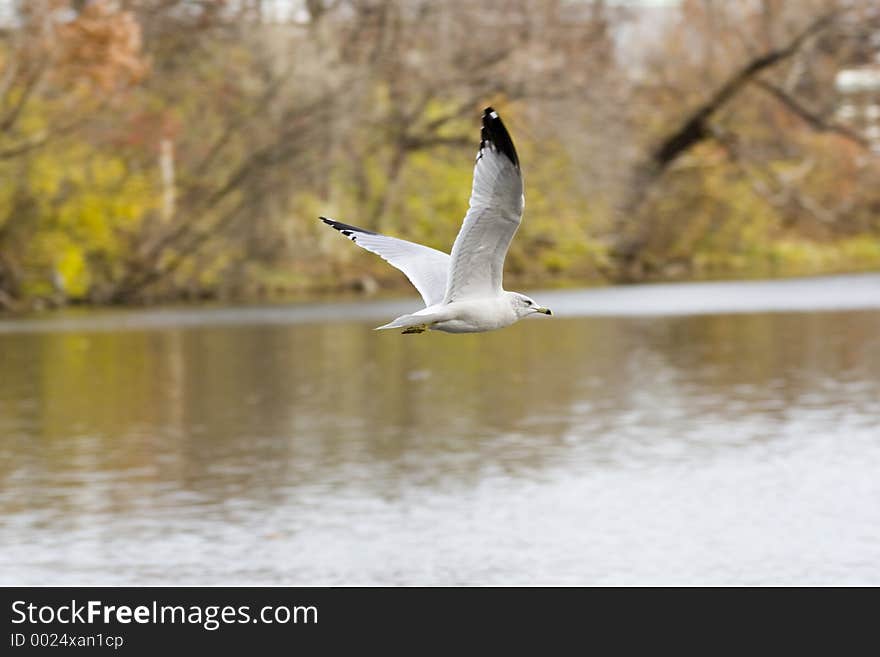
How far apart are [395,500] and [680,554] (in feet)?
14.7

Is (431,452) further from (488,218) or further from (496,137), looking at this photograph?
(496,137)

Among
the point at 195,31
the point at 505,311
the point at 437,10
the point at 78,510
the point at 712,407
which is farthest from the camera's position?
the point at 437,10

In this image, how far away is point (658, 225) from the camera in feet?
182

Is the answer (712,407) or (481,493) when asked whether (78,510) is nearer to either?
(481,493)

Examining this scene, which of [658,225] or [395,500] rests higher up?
[658,225]

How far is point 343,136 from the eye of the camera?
151ft

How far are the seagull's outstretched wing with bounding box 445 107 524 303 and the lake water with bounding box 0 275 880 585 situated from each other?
10.4m

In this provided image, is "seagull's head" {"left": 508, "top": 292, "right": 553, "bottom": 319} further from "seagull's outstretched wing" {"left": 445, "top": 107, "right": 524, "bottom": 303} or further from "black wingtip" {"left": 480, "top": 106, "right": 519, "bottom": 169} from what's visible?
Answer: "black wingtip" {"left": 480, "top": 106, "right": 519, "bottom": 169}

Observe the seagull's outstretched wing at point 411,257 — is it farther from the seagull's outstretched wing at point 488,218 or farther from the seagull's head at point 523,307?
the seagull's head at point 523,307

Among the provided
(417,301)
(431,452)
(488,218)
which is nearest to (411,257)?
(488,218)

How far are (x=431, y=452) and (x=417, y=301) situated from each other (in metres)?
15.8
